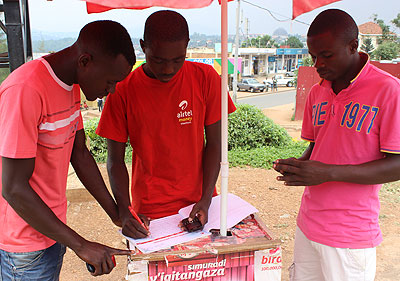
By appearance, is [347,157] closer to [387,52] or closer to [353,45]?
[353,45]

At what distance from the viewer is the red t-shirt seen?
5.84 feet

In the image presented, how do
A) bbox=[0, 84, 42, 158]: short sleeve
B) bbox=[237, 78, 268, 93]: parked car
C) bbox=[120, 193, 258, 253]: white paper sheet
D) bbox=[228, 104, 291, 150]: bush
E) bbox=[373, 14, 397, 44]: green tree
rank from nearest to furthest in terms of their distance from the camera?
bbox=[0, 84, 42, 158]: short sleeve
bbox=[120, 193, 258, 253]: white paper sheet
bbox=[228, 104, 291, 150]: bush
bbox=[237, 78, 268, 93]: parked car
bbox=[373, 14, 397, 44]: green tree

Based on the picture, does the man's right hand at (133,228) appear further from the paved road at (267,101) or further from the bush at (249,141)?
the paved road at (267,101)

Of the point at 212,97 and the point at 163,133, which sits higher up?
the point at 212,97

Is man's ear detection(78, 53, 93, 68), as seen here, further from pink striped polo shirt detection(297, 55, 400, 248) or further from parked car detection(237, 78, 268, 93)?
parked car detection(237, 78, 268, 93)

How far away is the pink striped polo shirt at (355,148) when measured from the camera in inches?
59.9

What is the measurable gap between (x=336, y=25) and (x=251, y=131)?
5.88m

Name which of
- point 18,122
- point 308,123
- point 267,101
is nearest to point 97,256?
point 18,122

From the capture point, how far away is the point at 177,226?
159cm

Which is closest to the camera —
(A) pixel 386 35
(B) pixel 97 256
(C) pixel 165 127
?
(B) pixel 97 256

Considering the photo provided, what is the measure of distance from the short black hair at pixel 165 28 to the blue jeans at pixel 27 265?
1047 mm

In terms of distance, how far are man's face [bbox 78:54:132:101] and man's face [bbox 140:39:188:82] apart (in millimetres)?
205

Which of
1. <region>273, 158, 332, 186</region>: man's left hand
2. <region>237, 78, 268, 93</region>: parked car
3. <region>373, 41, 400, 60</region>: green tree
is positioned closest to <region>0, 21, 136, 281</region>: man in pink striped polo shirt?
<region>273, 158, 332, 186</region>: man's left hand

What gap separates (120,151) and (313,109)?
3.52 feet
